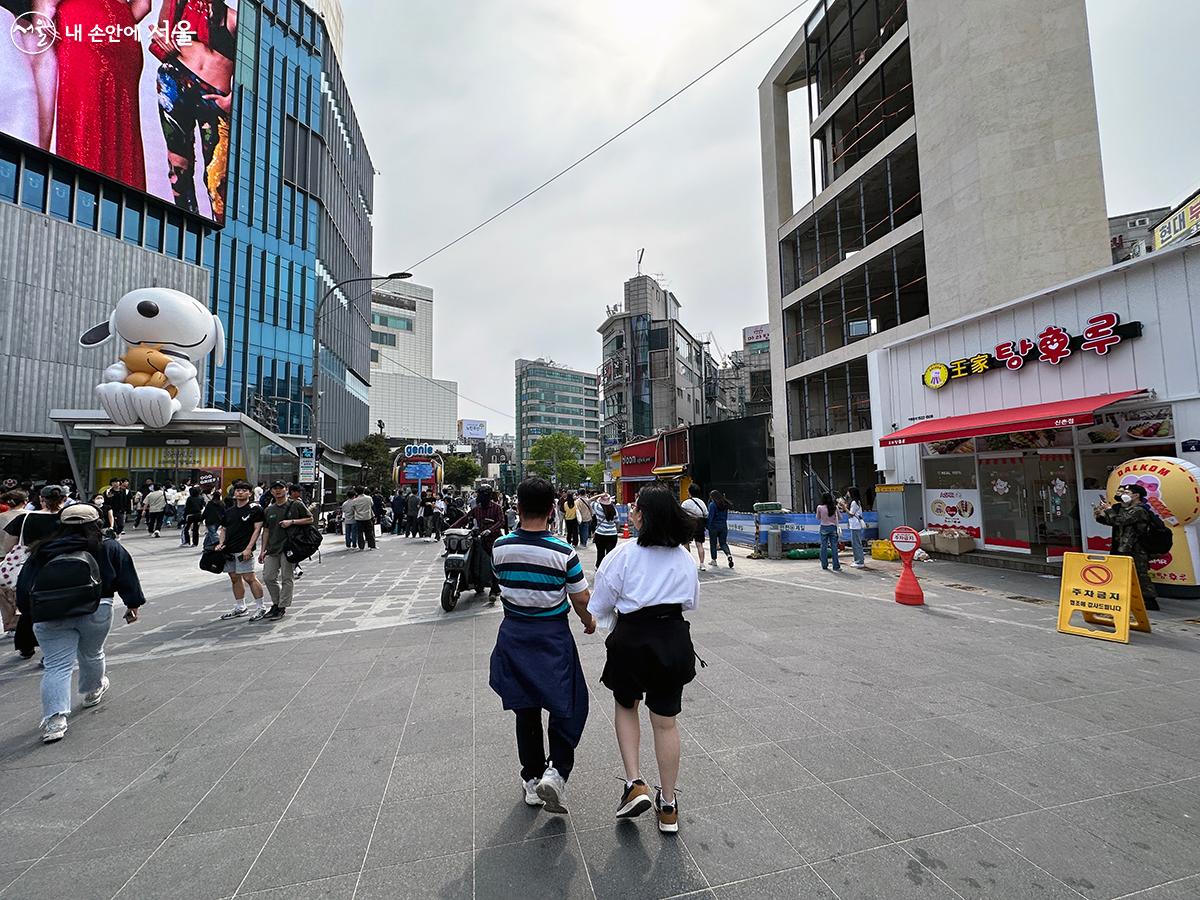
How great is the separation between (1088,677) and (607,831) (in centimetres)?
454

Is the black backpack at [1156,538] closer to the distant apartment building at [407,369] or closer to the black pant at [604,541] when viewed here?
the black pant at [604,541]

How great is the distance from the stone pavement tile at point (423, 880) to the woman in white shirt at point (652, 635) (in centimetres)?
74

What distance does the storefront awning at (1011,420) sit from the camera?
8.22 m

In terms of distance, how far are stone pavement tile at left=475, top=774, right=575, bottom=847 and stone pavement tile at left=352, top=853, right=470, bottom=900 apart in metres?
0.16

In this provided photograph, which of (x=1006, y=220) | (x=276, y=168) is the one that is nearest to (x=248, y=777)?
(x=1006, y=220)

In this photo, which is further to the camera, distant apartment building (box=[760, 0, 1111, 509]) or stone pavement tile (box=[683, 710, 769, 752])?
distant apartment building (box=[760, 0, 1111, 509])

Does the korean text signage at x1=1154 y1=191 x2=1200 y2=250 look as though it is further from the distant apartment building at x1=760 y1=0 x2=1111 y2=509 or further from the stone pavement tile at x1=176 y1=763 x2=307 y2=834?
the stone pavement tile at x1=176 y1=763 x2=307 y2=834

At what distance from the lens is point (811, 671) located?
4.64 metres

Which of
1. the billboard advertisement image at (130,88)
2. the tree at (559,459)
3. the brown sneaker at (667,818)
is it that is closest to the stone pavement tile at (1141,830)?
the brown sneaker at (667,818)

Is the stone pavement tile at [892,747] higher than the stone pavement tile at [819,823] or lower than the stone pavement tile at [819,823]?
lower

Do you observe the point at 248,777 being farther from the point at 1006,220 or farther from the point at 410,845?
the point at 1006,220

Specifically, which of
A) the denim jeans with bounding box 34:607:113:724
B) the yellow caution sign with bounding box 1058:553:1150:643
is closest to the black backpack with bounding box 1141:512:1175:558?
the yellow caution sign with bounding box 1058:553:1150:643

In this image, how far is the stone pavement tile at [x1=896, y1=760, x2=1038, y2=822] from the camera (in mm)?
2602

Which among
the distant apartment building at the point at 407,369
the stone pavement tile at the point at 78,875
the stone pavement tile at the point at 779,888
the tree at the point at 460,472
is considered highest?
the distant apartment building at the point at 407,369
